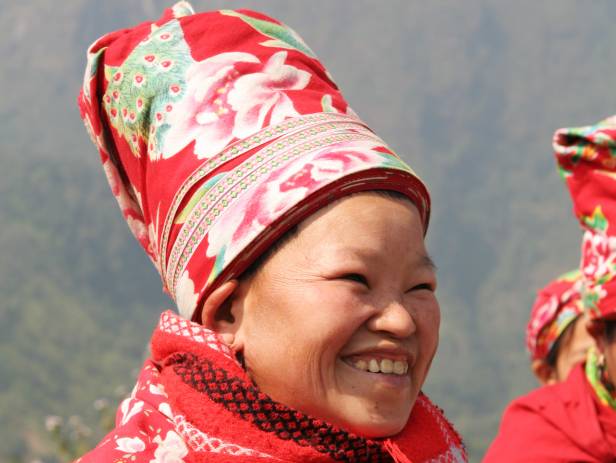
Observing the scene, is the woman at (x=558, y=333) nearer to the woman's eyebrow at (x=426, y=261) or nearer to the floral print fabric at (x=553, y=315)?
the floral print fabric at (x=553, y=315)

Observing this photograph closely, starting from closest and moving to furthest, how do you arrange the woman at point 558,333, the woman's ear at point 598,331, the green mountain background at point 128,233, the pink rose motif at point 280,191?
the pink rose motif at point 280,191 → the woman's ear at point 598,331 → the woman at point 558,333 → the green mountain background at point 128,233

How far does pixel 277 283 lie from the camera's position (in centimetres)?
264

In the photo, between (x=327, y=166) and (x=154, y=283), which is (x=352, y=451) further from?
(x=154, y=283)

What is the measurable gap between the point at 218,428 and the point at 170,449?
0.14 m

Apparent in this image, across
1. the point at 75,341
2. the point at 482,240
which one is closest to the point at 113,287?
the point at 75,341

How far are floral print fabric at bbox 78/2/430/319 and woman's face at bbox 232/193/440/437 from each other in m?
0.08

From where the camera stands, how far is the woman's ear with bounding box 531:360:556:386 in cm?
607

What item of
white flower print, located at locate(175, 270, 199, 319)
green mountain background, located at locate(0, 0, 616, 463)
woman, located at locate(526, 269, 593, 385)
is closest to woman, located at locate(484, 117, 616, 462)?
woman, located at locate(526, 269, 593, 385)

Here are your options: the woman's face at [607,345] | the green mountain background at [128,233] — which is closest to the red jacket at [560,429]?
the woman's face at [607,345]

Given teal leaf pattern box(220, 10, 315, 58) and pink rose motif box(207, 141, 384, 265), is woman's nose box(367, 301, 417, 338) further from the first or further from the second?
teal leaf pattern box(220, 10, 315, 58)

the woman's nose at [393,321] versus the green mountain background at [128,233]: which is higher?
the woman's nose at [393,321]

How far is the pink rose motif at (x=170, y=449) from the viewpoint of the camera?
8.42 ft

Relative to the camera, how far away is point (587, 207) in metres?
4.33

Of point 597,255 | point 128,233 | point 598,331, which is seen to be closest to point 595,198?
point 597,255
